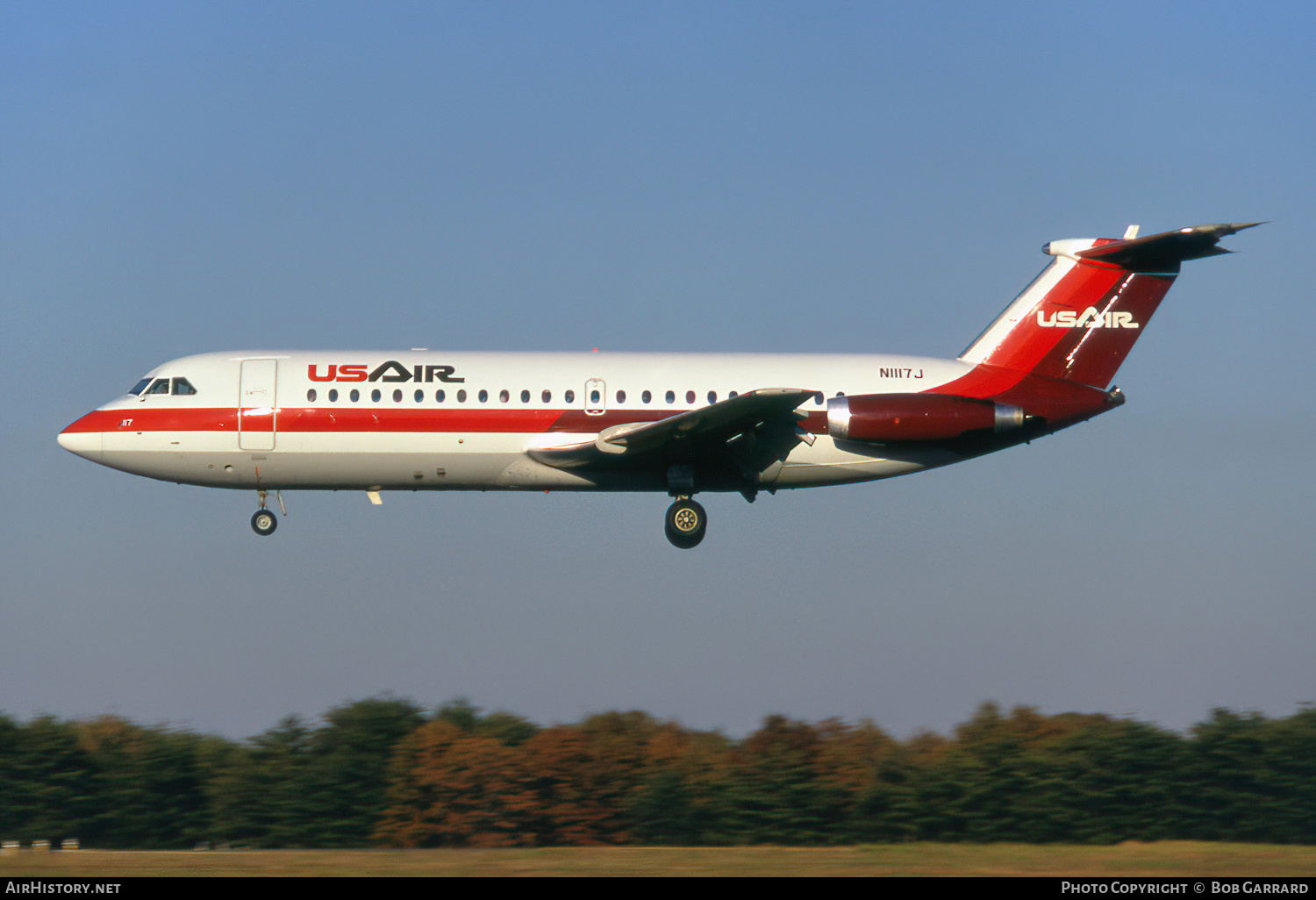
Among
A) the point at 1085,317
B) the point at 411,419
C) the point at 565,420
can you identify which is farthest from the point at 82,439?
the point at 1085,317

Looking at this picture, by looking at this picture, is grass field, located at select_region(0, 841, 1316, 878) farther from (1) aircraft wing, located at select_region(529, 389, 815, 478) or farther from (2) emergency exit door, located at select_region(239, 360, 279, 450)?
(2) emergency exit door, located at select_region(239, 360, 279, 450)

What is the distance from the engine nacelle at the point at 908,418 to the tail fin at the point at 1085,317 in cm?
225

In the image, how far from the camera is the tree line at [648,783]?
30.7 m

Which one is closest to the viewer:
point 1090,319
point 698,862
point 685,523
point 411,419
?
point 698,862

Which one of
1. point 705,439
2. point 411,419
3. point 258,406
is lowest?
point 705,439

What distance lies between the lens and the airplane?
25.4m

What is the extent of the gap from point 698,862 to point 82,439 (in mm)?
14608

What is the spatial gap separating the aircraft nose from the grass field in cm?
782

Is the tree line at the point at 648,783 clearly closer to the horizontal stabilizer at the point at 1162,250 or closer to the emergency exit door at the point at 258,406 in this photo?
the emergency exit door at the point at 258,406

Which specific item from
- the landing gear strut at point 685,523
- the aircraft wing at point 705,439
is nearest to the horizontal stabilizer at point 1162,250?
the aircraft wing at point 705,439

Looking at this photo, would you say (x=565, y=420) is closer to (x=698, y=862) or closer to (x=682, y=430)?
(x=682, y=430)

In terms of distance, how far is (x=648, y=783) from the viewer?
3177cm
